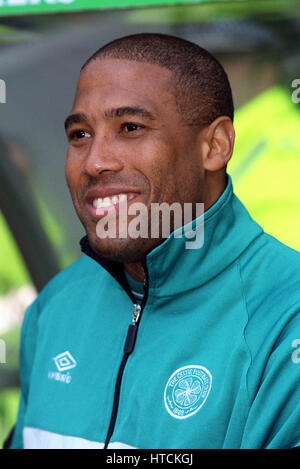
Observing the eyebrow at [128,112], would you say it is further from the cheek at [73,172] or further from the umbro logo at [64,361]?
the umbro logo at [64,361]

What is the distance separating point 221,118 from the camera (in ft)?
4.96

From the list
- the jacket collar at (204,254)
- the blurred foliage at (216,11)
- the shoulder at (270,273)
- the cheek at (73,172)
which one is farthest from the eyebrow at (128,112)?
the blurred foliage at (216,11)

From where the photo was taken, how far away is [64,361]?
1.66 m

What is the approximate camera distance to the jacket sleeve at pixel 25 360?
71.1 inches

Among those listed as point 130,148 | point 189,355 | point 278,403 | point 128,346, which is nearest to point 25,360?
point 128,346

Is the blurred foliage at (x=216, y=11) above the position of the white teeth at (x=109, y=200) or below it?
above

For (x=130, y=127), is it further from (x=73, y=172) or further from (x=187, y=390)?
(x=187, y=390)

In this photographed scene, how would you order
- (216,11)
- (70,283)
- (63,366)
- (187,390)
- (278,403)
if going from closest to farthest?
1. (278,403)
2. (187,390)
3. (63,366)
4. (70,283)
5. (216,11)

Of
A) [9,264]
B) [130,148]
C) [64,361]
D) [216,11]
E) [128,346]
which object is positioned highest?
[216,11]

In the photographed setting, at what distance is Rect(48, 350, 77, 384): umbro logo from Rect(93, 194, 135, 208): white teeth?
41 centimetres

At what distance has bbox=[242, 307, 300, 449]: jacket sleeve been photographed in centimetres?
121

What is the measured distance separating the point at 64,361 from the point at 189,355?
0.39 m
